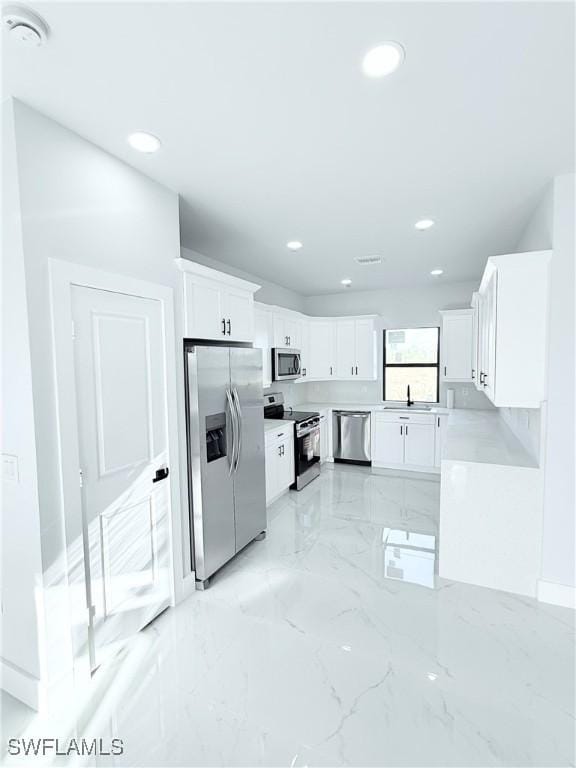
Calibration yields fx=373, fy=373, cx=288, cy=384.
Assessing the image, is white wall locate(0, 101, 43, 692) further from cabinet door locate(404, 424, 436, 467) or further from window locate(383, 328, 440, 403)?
window locate(383, 328, 440, 403)

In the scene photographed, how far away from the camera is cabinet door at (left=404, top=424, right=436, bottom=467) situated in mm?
5359

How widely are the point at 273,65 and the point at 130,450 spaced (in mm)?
1994

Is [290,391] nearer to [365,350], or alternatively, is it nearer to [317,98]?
[365,350]

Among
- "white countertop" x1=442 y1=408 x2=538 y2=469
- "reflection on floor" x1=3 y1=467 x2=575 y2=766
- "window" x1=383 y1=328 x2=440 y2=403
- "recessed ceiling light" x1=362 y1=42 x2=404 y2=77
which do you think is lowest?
"reflection on floor" x1=3 y1=467 x2=575 y2=766

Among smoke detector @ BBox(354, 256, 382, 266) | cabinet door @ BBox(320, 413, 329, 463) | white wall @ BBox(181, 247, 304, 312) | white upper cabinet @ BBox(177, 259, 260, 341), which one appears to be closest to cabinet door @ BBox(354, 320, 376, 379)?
cabinet door @ BBox(320, 413, 329, 463)

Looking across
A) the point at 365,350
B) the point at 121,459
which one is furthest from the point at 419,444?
the point at 121,459

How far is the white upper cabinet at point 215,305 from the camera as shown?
263 centimetres

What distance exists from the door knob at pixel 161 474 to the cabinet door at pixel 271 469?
167cm

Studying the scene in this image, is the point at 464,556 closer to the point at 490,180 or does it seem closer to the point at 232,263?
the point at 490,180

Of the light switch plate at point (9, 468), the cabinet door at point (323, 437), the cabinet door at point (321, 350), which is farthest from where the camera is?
the cabinet door at point (321, 350)

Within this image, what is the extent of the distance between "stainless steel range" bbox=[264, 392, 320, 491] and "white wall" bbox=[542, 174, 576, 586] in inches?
107

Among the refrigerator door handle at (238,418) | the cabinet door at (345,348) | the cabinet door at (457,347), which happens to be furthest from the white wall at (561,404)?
the cabinet door at (345,348)

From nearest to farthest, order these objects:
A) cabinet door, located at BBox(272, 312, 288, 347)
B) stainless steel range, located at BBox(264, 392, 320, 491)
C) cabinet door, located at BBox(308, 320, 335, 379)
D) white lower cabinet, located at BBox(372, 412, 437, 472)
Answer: stainless steel range, located at BBox(264, 392, 320, 491)
cabinet door, located at BBox(272, 312, 288, 347)
white lower cabinet, located at BBox(372, 412, 437, 472)
cabinet door, located at BBox(308, 320, 335, 379)

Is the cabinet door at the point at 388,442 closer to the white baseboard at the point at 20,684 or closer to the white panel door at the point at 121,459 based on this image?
the white panel door at the point at 121,459
